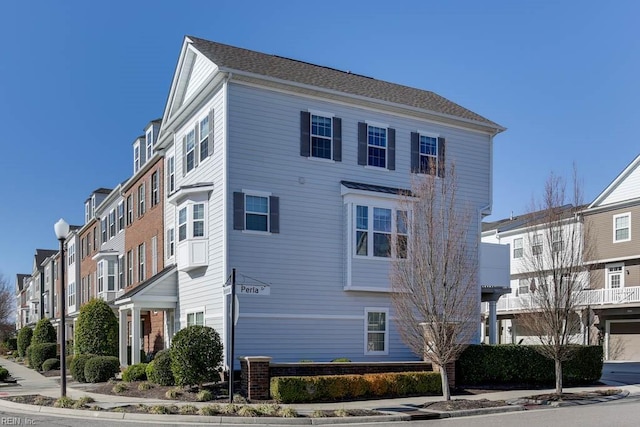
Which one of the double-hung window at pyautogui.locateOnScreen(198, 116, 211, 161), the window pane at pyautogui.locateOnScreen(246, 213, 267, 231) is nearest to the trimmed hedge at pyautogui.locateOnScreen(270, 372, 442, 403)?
the window pane at pyautogui.locateOnScreen(246, 213, 267, 231)

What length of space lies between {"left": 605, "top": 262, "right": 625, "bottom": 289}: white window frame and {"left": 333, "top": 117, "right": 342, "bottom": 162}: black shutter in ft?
78.9

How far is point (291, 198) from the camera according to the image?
21422 mm

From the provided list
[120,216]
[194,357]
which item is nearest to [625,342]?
[194,357]

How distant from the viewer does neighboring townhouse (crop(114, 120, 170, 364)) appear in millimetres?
24203

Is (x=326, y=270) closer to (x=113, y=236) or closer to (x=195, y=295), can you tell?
(x=195, y=295)

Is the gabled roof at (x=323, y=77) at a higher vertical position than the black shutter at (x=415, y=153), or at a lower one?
higher

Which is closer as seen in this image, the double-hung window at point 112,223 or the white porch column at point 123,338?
the white porch column at point 123,338

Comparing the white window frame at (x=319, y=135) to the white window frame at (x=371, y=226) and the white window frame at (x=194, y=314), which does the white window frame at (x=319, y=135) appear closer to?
the white window frame at (x=371, y=226)

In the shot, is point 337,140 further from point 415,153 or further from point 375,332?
point 375,332

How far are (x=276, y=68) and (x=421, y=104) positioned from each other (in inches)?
236

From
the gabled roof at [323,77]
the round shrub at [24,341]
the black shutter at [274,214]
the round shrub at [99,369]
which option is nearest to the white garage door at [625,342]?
the gabled roof at [323,77]

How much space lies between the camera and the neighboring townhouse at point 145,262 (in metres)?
24.2

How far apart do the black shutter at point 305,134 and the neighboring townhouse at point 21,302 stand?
285 ft

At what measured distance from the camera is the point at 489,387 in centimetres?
2098
